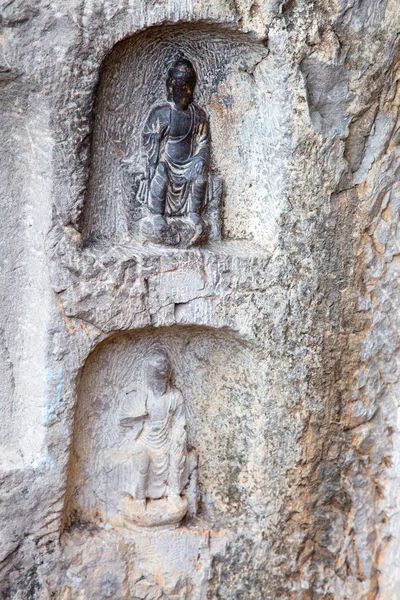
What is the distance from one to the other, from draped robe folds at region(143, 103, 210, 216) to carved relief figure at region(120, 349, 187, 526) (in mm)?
703

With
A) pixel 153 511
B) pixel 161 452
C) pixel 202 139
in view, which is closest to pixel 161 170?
pixel 202 139

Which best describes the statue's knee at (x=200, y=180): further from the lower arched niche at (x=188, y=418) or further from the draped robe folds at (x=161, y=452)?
the draped robe folds at (x=161, y=452)

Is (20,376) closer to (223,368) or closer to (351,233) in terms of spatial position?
(223,368)

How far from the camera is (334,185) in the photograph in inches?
123

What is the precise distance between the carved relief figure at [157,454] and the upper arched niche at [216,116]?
0.70 meters

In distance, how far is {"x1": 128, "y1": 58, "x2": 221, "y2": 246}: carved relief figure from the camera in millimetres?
3113

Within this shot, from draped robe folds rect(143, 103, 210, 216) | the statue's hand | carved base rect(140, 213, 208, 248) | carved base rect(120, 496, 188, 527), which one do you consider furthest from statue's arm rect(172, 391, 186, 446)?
the statue's hand

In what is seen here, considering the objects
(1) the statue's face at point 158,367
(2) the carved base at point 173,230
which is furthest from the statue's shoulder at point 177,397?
(2) the carved base at point 173,230

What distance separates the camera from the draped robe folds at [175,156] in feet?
10.2

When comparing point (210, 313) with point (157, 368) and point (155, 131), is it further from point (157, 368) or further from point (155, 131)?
point (155, 131)

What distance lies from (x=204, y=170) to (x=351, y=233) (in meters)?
0.71

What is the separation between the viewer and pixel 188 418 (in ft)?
11.5

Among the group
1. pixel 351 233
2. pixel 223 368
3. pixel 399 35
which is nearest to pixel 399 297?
pixel 351 233

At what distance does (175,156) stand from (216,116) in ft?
0.94
